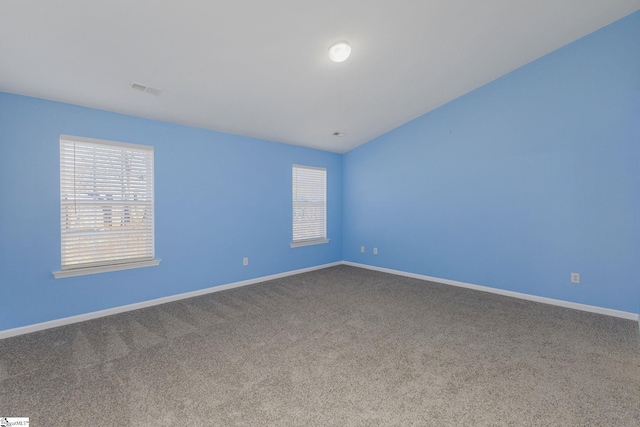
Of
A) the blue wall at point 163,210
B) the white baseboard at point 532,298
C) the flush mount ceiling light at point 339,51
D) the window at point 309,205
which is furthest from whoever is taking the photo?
the window at point 309,205

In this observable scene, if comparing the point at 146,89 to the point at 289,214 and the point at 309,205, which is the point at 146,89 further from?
the point at 309,205

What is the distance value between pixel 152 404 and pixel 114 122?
2.93 metres

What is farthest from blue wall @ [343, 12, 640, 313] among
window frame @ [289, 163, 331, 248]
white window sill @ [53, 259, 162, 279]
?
white window sill @ [53, 259, 162, 279]

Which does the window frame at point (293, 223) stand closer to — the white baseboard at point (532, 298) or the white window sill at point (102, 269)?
the white baseboard at point (532, 298)

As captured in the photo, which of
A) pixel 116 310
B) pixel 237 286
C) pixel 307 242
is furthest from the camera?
pixel 307 242

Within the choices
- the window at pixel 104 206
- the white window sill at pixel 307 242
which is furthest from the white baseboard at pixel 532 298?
the window at pixel 104 206

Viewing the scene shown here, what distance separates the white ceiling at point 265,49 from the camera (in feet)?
6.56

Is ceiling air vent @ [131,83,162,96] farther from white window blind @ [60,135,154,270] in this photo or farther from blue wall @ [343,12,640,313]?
blue wall @ [343,12,640,313]

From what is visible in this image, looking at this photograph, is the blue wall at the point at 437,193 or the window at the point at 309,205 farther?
the window at the point at 309,205

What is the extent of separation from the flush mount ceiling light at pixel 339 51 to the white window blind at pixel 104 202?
2.43 metres

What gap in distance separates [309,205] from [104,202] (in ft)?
10.3

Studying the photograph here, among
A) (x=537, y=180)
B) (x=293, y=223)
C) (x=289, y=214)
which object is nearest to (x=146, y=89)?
(x=289, y=214)

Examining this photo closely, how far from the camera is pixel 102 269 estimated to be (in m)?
3.04

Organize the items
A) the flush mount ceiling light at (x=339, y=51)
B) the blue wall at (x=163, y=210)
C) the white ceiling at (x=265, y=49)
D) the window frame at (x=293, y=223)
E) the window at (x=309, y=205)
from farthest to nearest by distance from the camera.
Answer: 1. the window at (x=309, y=205)
2. the window frame at (x=293, y=223)
3. the blue wall at (x=163, y=210)
4. the flush mount ceiling light at (x=339, y=51)
5. the white ceiling at (x=265, y=49)
